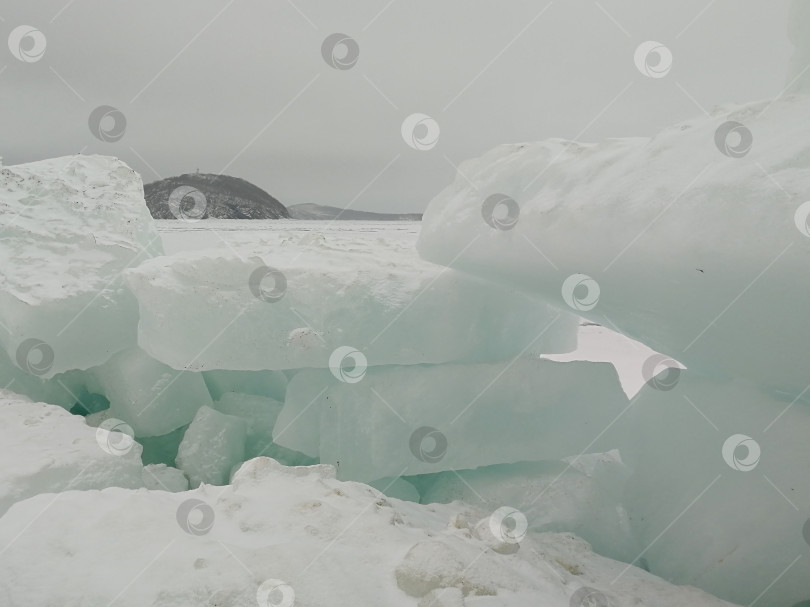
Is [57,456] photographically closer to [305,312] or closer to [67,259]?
[305,312]

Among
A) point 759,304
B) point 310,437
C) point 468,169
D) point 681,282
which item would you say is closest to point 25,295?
point 310,437

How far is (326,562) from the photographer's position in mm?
1413

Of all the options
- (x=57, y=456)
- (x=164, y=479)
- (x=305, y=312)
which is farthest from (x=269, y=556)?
(x=164, y=479)

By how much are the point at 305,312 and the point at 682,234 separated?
1.76m

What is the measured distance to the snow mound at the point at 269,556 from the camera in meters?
1.26

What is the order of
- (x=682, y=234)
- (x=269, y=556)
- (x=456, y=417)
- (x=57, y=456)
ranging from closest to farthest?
(x=269, y=556)
(x=682, y=234)
(x=57, y=456)
(x=456, y=417)

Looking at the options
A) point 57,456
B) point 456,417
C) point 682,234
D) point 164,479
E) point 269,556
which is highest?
point 682,234

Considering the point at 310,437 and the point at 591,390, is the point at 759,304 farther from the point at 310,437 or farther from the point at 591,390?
the point at 310,437

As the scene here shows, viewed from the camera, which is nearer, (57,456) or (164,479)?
(57,456)

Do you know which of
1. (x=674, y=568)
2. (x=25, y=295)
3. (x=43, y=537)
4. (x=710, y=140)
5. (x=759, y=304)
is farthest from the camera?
(x=25, y=295)

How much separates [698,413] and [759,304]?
89 centimetres

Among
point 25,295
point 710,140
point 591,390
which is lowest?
point 25,295

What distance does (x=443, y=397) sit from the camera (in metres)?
2.81

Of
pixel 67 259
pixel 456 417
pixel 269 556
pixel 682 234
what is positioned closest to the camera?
pixel 269 556
